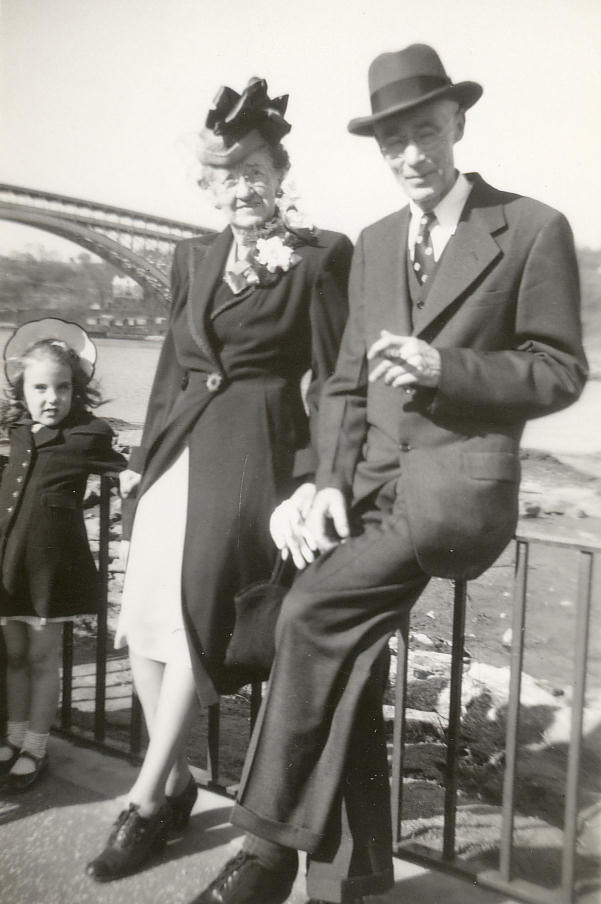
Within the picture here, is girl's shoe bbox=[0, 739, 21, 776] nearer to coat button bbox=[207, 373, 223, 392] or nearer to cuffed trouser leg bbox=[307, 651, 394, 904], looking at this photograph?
cuffed trouser leg bbox=[307, 651, 394, 904]

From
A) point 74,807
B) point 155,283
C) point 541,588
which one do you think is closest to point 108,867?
point 74,807

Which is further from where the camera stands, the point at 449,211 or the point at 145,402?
the point at 145,402

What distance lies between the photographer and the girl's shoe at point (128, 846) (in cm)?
229

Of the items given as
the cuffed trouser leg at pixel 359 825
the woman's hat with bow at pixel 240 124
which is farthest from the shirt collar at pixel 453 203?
the cuffed trouser leg at pixel 359 825

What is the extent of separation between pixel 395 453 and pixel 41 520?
1.36 metres

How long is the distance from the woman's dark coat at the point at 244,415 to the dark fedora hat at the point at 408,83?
44 centimetres

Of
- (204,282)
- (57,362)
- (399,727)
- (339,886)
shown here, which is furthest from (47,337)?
(339,886)

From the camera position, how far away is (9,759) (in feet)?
9.28

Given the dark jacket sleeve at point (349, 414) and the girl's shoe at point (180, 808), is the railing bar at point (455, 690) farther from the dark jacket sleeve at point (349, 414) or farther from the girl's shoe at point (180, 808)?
the girl's shoe at point (180, 808)

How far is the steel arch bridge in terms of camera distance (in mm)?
2799

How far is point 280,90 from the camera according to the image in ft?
7.89

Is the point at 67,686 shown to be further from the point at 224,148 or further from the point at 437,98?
the point at 437,98

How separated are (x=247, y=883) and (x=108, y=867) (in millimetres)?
476

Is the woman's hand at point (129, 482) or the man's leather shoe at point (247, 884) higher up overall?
the woman's hand at point (129, 482)
